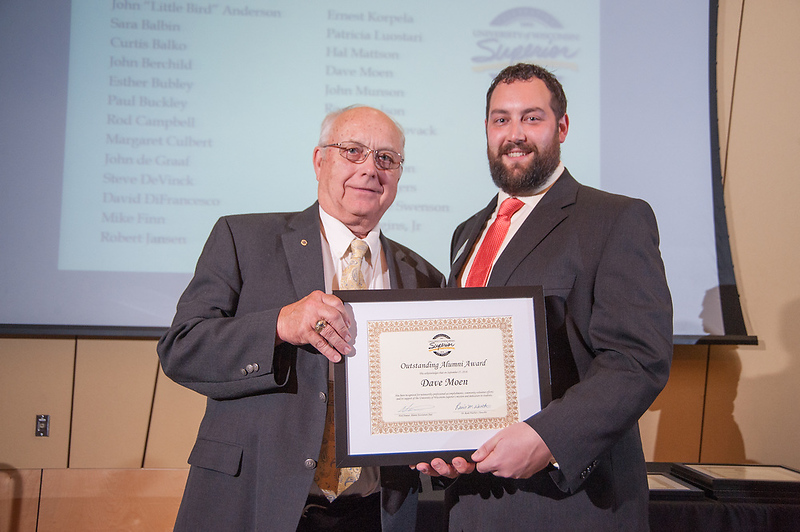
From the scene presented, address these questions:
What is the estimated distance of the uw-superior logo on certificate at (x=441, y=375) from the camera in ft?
4.34

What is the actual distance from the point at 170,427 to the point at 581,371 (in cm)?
244

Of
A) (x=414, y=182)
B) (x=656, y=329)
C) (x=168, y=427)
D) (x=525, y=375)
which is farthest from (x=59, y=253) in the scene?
(x=656, y=329)

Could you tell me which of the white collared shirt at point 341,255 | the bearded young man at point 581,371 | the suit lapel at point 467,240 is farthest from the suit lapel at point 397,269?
the bearded young man at point 581,371

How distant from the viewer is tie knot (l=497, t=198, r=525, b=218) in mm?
1736

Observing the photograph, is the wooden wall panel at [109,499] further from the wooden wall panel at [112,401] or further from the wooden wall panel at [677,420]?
the wooden wall panel at [677,420]

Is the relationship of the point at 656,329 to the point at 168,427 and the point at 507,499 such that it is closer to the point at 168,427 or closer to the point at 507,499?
the point at 507,499

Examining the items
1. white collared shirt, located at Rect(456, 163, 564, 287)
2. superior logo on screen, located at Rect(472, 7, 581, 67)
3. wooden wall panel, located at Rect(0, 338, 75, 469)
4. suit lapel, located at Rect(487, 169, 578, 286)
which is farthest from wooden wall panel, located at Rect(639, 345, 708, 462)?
wooden wall panel, located at Rect(0, 338, 75, 469)

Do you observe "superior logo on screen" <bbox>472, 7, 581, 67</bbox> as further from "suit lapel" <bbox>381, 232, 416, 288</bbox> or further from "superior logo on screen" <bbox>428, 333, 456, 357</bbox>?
"superior logo on screen" <bbox>428, 333, 456, 357</bbox>

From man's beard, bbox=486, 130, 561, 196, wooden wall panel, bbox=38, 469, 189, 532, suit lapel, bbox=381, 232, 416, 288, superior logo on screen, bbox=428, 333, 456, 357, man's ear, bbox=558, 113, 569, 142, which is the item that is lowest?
wooden wall panel, bbox=38, 469, 189, 532

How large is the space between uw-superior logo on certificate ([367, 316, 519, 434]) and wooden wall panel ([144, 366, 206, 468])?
82.1 inches

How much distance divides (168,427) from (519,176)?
241 cm

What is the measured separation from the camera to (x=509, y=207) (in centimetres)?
175

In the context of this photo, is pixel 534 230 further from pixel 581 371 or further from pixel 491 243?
pixel 581 371

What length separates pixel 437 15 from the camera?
3.15 metres
